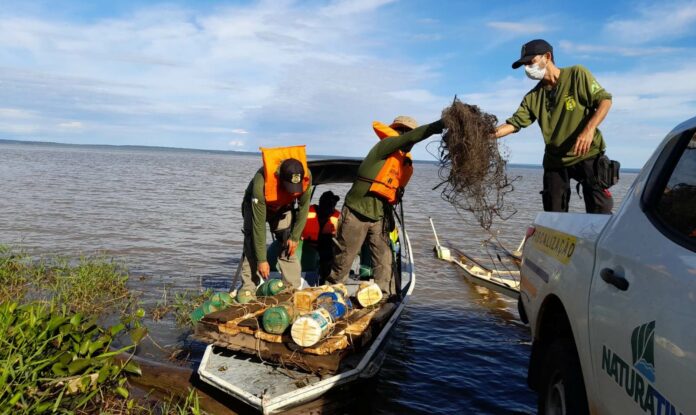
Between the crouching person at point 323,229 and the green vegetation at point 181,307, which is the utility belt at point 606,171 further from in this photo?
the green vegetation at point 181,307

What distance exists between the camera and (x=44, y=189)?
79.9 feet

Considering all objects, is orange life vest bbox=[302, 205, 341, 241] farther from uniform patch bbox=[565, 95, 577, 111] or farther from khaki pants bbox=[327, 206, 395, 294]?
uniform patch bbox=[565, 95, 577, 111]

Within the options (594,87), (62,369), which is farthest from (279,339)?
(594,87)

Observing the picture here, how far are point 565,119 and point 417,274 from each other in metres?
6.93

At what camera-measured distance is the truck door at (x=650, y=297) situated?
176 centimetres

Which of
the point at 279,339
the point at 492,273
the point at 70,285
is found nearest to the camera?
the point at 279,339

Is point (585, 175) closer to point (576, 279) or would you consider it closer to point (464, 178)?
point (464, 178)

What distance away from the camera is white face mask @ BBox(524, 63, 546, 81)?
4.81 meters

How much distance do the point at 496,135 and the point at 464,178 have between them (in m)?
0.53

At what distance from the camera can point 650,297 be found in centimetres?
200

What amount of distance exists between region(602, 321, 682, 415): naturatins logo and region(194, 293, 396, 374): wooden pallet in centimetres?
266

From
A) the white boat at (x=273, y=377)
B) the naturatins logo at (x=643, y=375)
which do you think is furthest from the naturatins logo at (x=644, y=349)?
the white boat at (x=273, y=377)

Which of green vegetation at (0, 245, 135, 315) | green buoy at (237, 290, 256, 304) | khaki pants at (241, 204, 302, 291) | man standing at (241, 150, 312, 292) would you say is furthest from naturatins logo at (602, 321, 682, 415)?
green vegetation at (0, 245, 135, 315)

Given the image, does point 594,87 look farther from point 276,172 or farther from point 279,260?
point 279,260
